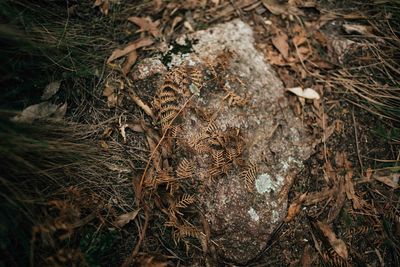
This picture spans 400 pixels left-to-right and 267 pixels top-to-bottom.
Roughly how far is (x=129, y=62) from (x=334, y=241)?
164cm

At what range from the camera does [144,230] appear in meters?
1.72

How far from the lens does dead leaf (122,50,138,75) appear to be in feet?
6.57

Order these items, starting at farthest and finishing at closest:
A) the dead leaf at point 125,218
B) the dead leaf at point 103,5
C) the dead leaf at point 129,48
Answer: the dead leaf at point 103,5, the dead leaf at point 129,48, the dead leaf at point 125,218

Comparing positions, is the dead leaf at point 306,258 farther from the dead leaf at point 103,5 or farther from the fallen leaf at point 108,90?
the dead leaf at point 103,5

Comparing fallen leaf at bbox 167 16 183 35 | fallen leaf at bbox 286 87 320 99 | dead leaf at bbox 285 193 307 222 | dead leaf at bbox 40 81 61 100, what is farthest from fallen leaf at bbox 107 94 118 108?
dead leaf at bbox 285 193 307 222

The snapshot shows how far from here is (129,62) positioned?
6.66ft

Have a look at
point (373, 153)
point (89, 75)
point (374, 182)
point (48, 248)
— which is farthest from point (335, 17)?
Result: point (48, 248)

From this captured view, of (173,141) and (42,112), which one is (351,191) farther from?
(42,112)

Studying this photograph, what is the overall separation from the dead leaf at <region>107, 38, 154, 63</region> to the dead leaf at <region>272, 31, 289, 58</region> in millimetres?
853

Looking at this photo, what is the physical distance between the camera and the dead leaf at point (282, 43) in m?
2.23

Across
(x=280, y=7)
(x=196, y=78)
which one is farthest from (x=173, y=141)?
(x=280, y=7)

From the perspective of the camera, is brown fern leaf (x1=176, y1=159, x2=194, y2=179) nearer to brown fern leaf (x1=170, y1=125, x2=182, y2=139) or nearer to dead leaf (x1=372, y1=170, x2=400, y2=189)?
brown fern leaf (x1=170, y1=125, x2=182, y2=139)

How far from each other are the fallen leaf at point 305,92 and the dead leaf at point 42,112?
140 centimetres

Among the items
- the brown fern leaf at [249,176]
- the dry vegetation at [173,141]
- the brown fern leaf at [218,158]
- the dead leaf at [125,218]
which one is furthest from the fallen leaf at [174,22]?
the dead leaf at [125,218]
